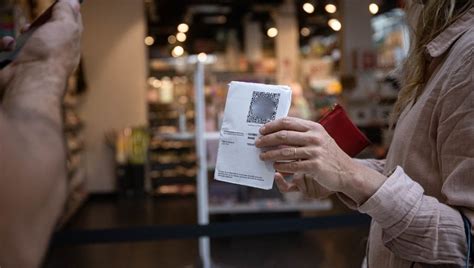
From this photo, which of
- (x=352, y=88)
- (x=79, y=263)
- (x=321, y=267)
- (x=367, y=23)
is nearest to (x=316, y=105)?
(x=352, y=88)

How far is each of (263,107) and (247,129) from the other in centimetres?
6

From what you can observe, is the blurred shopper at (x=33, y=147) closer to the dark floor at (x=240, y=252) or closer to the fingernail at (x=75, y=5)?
the fingernail at (x=75, y=5)

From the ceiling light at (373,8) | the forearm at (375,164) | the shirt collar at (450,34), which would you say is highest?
the ceiling light at (373,8)

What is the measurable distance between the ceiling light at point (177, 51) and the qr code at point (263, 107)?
368 inches

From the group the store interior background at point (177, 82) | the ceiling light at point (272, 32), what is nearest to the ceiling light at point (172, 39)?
the store interior background at point (177, 82)

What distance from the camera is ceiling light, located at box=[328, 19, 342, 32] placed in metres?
8.76

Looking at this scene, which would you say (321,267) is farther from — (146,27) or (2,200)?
(146,27)

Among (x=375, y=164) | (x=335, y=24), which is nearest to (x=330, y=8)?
(x=335, y=24)

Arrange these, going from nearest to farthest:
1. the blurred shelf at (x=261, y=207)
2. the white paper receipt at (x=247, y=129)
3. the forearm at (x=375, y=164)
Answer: the white paper receipt at (x=247, y=129)
the forearm at (x=375, y=164)
the blurred shelf at (x=261, y=207)

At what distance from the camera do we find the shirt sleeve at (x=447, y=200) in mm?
969

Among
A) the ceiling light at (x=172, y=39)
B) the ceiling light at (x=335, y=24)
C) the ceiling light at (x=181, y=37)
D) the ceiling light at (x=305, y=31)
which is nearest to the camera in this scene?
the ceiling light at (x=335, y=24)

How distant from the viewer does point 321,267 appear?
14.9 feet

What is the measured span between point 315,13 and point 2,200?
885cm

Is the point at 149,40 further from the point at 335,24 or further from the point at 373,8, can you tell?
the point at 373,8
